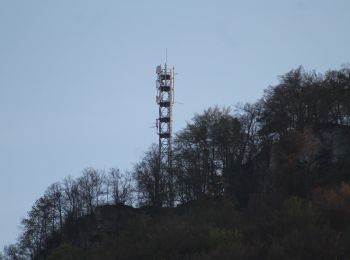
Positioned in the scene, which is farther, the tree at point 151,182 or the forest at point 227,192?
the tree at point 151,182

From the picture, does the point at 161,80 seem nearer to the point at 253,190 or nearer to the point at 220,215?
the point at 253,190

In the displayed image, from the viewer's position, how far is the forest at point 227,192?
38.6 metres

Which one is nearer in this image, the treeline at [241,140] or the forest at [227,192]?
the forest at [227,192]

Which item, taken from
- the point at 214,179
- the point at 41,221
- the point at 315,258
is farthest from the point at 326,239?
the point at 41,221

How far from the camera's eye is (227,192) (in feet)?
183

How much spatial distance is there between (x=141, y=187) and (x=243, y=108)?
31.6 ft

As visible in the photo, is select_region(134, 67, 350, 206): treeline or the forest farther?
select_region(134, 67, 350, 206): treeline

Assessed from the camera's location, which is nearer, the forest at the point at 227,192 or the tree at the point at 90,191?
the forest at the point at 227,192

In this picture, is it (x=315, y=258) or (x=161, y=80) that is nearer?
(x=315, y=258)

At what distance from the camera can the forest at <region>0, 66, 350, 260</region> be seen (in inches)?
1519

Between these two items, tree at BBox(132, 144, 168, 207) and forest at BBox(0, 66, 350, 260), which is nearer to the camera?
forest at BBox(0, 66, 350, 260)

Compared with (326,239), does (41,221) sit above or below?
above

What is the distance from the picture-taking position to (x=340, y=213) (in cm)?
3856

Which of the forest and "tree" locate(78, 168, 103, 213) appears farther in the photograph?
"tree" locate(78, 168, 103, 213)
